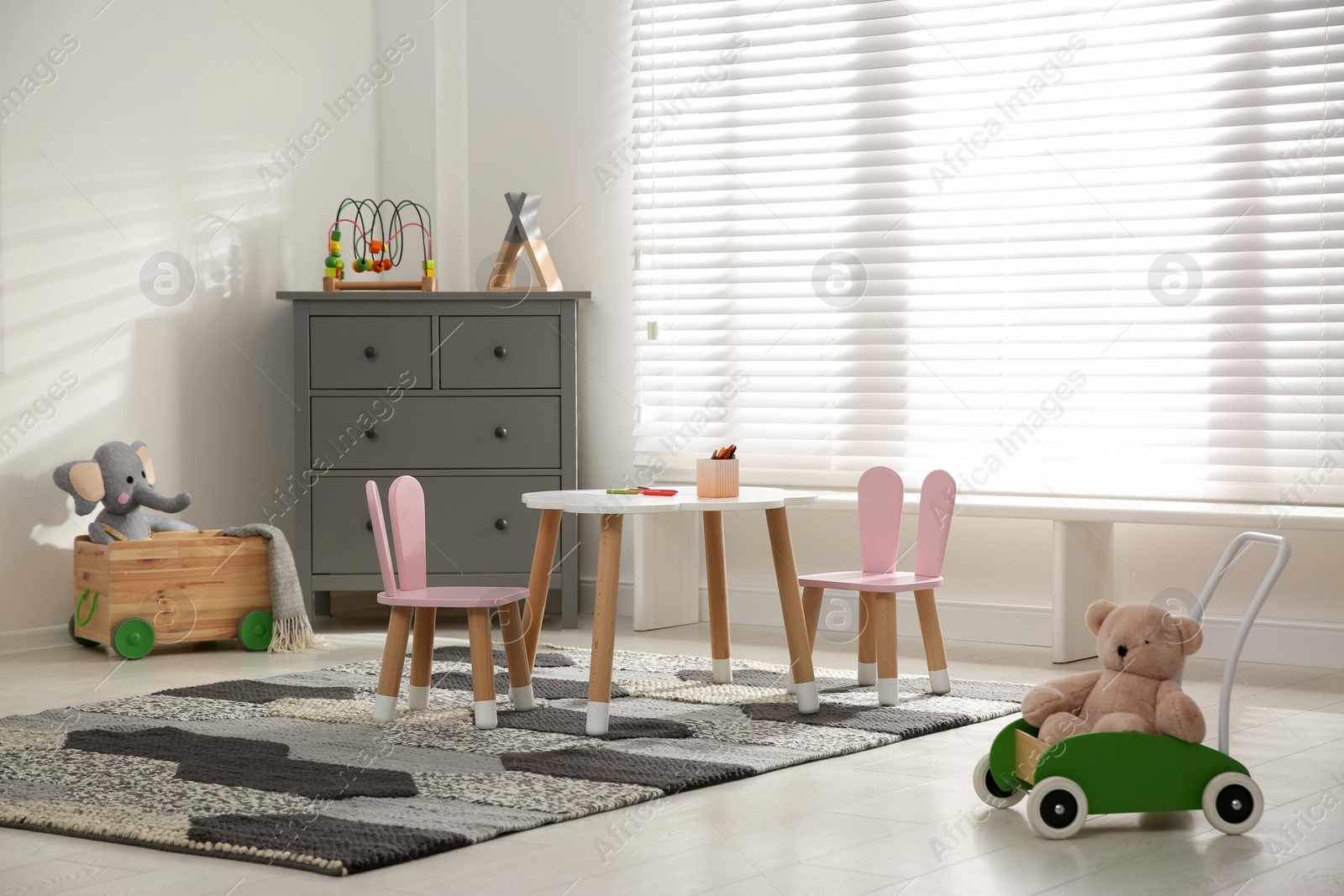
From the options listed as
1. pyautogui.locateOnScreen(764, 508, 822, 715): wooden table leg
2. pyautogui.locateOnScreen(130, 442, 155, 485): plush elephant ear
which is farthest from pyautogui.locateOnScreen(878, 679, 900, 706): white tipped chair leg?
pyautogui.locateOnScreen(130, 442, 155, 485): plush elephant ear

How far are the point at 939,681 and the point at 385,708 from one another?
4.56 ft

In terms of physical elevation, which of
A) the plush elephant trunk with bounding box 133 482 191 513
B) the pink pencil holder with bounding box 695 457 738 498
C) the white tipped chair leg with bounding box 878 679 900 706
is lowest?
the white tipped chair leg with bounding box 878 679 900 706

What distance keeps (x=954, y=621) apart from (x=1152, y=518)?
884 mm

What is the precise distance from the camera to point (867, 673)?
3.86 meters

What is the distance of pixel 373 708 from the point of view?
3.45 meters

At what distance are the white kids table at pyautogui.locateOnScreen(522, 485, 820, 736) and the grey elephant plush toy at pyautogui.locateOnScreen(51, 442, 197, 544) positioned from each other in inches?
60.2

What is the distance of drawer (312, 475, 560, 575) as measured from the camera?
5000 millimetres

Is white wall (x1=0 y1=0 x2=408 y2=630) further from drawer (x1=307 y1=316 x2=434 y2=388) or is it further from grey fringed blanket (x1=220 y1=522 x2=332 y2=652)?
grey fringed blanket (x1=220 y1=522 x2=332 y2=652)

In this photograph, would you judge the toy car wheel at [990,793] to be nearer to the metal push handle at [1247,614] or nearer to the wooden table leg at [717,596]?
the metal push handle at [1247,614]

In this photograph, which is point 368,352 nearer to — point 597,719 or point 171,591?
point 171,591

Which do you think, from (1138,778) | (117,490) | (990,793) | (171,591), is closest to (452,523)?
(171,591)

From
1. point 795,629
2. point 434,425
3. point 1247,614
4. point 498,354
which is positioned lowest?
point 795,629

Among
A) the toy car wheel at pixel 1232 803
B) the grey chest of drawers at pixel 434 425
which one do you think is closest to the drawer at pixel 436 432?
the grey chest of drawers at pixel 434 425

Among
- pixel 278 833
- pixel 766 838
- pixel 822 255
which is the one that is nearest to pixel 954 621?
pixel 822 255
